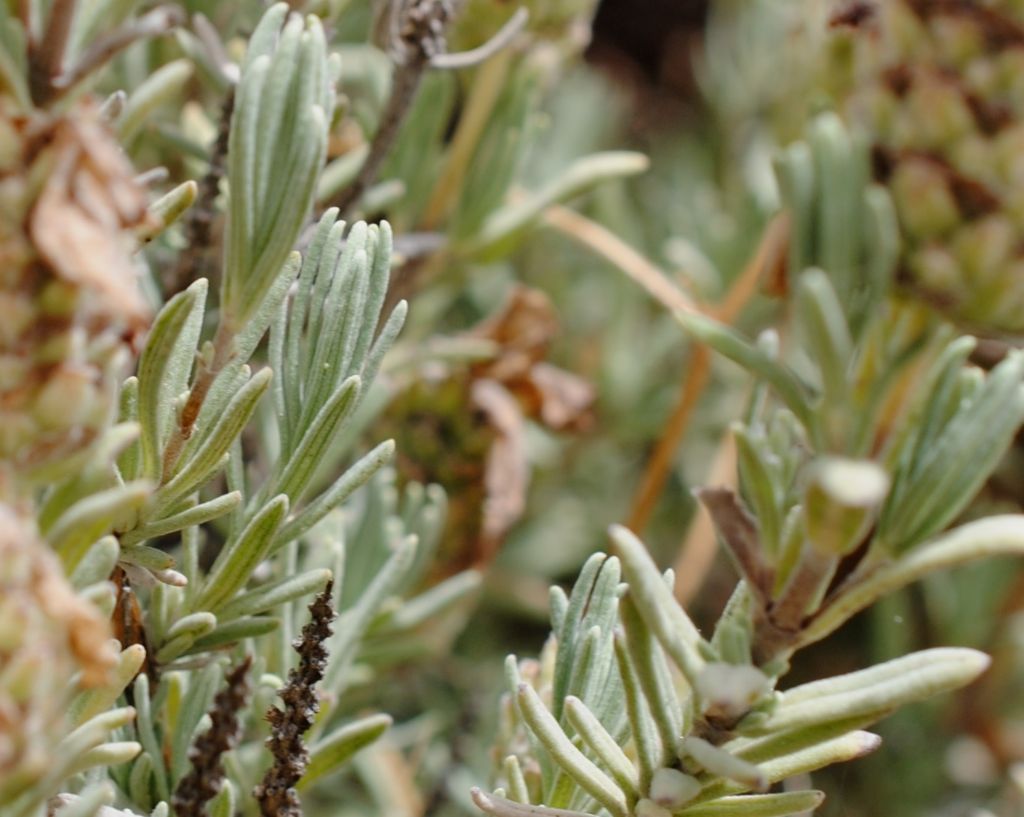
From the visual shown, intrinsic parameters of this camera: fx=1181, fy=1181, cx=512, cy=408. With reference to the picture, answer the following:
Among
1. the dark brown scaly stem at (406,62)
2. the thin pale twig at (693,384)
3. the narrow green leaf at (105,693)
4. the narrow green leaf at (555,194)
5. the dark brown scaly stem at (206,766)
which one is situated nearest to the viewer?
the narrow green leaf at (105,693)

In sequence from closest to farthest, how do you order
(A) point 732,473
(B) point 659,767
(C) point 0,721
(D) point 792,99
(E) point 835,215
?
(C) point 0,721, (B) point 659,767, (E) point 835,215, (A) point 732,473, (D) point 792,99

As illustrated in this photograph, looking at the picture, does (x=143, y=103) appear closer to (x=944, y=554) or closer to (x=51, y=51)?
(x=51, y=51)

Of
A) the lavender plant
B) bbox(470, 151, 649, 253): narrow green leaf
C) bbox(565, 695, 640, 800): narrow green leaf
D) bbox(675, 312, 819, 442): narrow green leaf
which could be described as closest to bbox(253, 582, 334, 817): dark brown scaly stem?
the lavender plant

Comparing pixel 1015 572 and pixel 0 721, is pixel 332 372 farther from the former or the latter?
pixel 1015 572

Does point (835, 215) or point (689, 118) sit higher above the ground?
point (835, 215)

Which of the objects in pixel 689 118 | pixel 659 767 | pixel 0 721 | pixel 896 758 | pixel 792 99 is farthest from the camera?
pixel 689 118

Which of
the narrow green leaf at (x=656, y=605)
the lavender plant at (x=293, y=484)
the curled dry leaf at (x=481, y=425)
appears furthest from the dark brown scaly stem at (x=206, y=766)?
the curled dry leaf at (x=481, y=425)

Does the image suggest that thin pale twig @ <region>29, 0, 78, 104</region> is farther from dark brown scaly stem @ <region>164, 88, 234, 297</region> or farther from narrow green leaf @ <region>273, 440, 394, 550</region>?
dark brown scaly stem @ <region>164, 88, 234, 297</region>

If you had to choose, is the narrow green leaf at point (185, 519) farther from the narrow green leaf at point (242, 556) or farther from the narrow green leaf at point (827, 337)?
A: the narrow green leaf at point (827, 337)

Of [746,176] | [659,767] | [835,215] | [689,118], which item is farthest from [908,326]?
[689,118]
